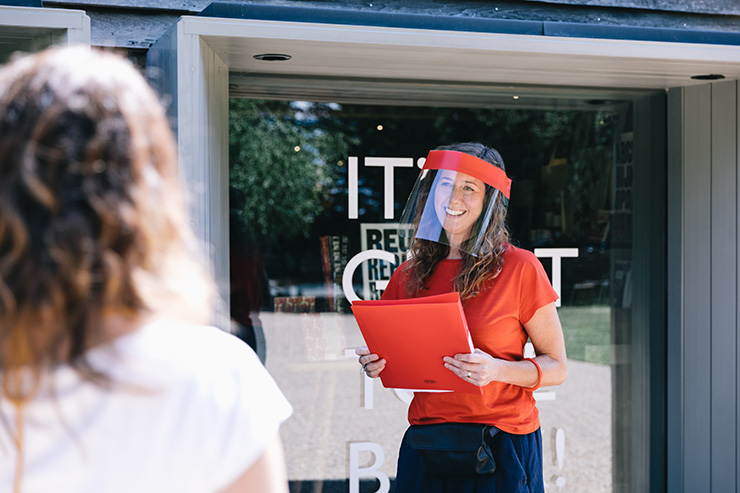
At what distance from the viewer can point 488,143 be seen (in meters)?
3.43

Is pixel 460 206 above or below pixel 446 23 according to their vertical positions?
below

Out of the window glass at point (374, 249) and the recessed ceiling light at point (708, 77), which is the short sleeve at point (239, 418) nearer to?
the window glass at point (374, 249)

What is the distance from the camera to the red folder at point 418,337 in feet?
6.40

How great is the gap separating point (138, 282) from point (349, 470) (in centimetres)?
273

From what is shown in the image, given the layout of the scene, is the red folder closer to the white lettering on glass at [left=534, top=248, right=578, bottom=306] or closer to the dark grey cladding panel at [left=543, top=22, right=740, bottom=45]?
the dark grey cladding panel at [left=543, top=22, right=740, bottom=45]

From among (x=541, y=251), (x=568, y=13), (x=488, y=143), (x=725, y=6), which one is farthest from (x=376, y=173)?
(x=725, y=6)

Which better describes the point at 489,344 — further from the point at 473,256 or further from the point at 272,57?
the point at 272,57

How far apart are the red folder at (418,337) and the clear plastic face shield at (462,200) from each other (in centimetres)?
33

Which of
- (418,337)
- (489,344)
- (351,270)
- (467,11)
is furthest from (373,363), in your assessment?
(467,11)

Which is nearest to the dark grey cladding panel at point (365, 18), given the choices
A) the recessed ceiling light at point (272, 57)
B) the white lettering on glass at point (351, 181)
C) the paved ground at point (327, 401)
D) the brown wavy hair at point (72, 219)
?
the recessed ceiling light at point (272, 57)

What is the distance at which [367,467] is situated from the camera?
3338 mm

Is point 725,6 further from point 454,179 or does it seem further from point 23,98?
point 23,98

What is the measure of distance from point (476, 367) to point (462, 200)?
1.86 ft

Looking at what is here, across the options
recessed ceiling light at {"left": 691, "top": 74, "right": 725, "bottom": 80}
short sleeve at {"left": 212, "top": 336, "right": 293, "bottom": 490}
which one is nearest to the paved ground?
recessed ceiling light at {"left": 691, "top": 74, "right": 725, "bottom": 80}
